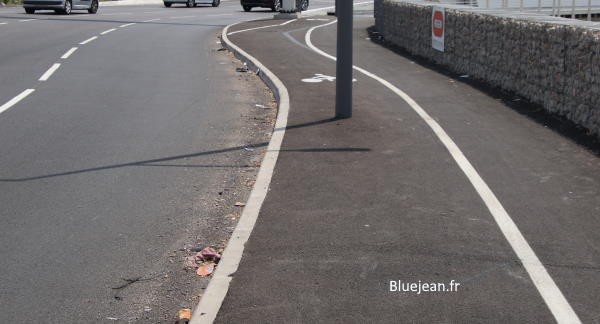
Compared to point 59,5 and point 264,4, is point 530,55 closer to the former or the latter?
point 59,5

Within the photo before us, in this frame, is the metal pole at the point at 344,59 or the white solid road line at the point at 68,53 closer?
the metal pole at the point at 344,59

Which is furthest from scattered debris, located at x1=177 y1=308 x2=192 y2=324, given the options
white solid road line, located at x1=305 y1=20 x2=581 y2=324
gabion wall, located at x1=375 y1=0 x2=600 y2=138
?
gabion wall, located at x1=375 y1=0 x2=600 y2=138

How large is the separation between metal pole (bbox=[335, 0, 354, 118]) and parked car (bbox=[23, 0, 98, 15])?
2782 centimetres

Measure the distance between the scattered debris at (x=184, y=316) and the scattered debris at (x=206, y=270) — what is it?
2.13 feet

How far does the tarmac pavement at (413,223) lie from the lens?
16.5ft

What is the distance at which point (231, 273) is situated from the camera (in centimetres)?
552

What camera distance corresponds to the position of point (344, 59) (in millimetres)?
11094

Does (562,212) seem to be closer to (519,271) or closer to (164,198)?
(519,271)

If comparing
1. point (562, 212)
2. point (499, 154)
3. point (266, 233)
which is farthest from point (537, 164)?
point (266, 233)

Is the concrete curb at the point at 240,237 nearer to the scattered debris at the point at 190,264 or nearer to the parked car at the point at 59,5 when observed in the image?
the scattered debris at the point at 190,264

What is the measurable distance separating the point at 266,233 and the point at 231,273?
90 cm

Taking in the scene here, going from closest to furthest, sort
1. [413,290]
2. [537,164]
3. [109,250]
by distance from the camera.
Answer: [413,290] → [109,250] → [537,164]

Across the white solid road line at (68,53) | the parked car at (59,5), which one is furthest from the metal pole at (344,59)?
the parked car at (59,5)

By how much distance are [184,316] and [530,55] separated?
29.4 ft
